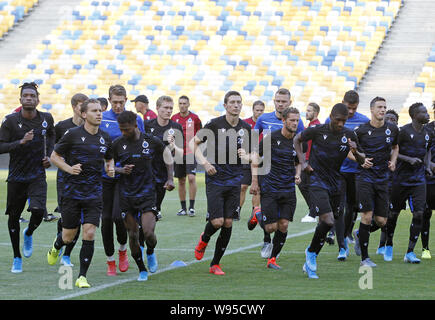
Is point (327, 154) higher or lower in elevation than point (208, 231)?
higher

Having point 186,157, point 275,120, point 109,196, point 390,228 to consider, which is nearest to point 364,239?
point 390,228

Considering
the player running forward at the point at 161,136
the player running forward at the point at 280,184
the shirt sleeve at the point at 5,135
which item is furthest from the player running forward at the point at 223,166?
the player running forward at the point at 161,136

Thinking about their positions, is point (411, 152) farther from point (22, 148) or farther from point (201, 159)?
point (22, 148)

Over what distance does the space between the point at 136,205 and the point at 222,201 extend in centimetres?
107

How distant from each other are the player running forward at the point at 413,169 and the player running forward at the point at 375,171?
0.42 metres

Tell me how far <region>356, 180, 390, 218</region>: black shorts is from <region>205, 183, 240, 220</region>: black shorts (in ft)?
5.45

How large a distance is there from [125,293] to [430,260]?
14.7 feet

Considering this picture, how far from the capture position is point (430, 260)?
10.6 m

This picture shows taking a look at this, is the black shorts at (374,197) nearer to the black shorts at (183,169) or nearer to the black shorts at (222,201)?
the black shorts at (222,201)

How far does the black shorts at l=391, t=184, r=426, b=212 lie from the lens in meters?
10.6

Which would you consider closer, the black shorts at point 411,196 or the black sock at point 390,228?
the black shorts at point 411,196

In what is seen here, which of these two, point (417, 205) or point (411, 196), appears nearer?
point (417, 205)

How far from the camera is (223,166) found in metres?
9.43

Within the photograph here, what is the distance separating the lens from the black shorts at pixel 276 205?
989 cm
